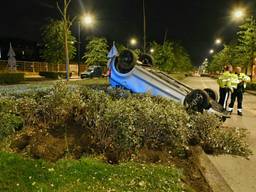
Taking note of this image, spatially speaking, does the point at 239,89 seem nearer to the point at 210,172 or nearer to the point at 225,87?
the point at 225,87

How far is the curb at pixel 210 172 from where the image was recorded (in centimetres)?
436

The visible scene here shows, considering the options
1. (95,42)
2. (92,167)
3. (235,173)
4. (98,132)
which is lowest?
(235,173)

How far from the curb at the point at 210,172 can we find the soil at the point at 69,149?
0.30 ft

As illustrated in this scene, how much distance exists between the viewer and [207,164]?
5137mm

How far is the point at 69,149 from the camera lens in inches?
187

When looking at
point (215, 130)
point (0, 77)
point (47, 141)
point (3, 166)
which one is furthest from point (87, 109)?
point (0, 77)

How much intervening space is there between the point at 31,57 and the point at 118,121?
71583 millimetres

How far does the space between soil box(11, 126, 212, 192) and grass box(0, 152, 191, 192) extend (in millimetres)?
283

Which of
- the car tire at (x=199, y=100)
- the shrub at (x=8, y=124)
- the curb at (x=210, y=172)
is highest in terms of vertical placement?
the car tire at (x=199, y=100)

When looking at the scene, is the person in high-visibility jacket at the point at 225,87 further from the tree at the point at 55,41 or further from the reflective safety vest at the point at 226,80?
the tree at the point at 55,41

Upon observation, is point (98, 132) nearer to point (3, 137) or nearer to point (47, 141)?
point (47, 141)

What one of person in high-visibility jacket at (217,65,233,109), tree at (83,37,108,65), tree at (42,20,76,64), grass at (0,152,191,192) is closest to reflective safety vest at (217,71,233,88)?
person in high-visibility jacket at (217,65,233,109)

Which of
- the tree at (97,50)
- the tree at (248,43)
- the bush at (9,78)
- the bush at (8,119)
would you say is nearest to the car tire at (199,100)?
the bush at (8,119)

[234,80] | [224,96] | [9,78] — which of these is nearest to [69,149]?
[224,96]
